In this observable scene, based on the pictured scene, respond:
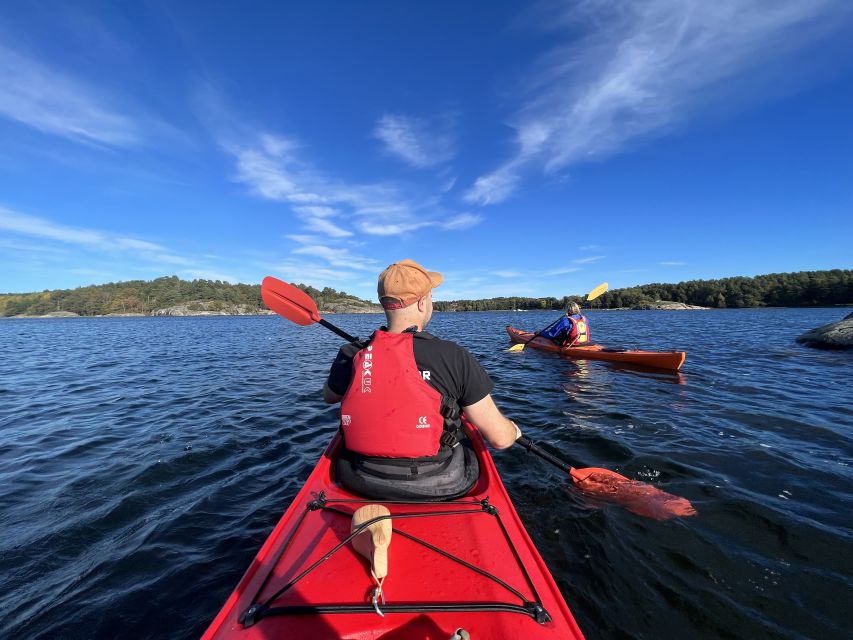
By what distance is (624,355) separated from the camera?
13.3 m

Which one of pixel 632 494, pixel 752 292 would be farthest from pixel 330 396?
pixel 752 292

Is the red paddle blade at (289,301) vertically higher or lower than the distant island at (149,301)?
lower

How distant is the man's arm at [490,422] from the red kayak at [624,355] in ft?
37.3

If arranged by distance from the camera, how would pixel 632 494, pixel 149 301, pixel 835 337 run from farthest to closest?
pixel 149 301, pixel 835 337, pixel 632 494

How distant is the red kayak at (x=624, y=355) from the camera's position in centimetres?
1183

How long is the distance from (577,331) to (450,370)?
549 inches

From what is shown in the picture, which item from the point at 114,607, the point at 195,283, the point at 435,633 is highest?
the point at 195,283

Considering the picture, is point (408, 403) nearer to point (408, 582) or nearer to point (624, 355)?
point (408, 582)

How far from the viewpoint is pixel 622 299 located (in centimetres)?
10756

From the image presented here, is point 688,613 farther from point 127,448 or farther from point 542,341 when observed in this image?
point 542,341

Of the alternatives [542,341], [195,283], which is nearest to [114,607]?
[542,341]

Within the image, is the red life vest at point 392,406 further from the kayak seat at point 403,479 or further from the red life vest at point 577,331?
the red life vest at point 577,331

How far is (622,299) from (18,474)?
12278 cm

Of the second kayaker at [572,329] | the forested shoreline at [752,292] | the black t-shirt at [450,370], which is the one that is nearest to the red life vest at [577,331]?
the second kayaker at [572,329]
